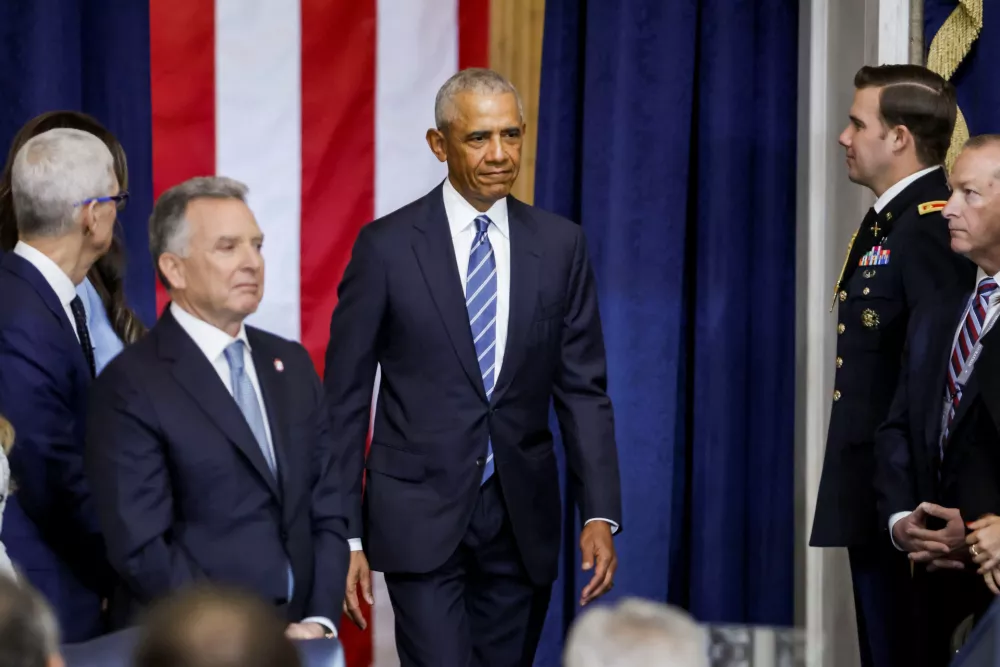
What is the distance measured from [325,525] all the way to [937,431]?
1339 millimetres

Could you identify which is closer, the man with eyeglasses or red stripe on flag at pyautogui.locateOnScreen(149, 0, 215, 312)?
the man with eyeglasses

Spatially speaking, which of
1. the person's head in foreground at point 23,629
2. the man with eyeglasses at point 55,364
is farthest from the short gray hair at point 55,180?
the person's head in foreground at point 23,629

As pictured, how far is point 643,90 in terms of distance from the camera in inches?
169

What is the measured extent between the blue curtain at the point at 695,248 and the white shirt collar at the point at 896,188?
733mm

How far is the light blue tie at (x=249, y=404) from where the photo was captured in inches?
103

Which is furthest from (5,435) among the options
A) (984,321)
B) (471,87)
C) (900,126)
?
(900,126)

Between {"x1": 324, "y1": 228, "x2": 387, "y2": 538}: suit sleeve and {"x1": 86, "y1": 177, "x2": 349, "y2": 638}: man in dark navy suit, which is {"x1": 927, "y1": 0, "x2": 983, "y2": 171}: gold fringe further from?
{"x1": 86, "y1": 177, "x2": 349, "y2": 638}: man in dark navy suit

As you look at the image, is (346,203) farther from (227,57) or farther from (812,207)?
(812,207)

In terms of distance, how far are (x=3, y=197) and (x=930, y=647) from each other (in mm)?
2219

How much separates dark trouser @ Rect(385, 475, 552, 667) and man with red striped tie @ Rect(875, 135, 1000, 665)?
801 millimetres

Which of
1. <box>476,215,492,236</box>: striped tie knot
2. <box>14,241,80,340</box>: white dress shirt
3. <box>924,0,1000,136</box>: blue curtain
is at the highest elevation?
<box>924,0,1000,136</box>: blue curtain

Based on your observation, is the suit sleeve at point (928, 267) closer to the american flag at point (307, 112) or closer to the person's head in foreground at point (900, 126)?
the person's head in foreground at point (900, 126)

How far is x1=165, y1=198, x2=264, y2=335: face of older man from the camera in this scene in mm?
2607

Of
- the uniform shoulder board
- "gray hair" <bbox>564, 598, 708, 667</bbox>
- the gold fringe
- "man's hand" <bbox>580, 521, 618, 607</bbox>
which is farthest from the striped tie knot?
"gray hair" <bbox>564, 598, 708, 667</bbox>
